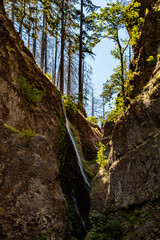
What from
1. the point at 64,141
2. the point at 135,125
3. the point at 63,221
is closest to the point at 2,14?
the point at 64,141

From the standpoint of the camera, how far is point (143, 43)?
829cm

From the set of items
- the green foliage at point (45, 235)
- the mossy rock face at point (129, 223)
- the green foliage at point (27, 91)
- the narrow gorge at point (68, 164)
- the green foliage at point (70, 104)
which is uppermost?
the green foliage at point (70, 104)

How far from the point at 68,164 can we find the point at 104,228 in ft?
12.1

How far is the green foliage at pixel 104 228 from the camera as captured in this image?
5329 mm

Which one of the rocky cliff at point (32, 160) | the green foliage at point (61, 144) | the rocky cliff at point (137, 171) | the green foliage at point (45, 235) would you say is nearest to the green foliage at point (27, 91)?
the rocky cliff at point (32, 160)

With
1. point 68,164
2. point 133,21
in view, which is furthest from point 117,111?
point 133,21

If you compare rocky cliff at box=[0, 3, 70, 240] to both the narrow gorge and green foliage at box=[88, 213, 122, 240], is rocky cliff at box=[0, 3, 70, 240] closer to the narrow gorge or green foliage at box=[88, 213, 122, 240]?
the narrow gorge

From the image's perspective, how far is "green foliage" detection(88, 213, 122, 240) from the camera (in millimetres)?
5329

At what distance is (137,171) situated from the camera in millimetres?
5926

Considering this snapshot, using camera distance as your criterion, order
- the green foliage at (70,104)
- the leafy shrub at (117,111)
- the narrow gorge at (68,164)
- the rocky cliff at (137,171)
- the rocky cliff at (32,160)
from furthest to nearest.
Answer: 1. the green foliage at (70,104)
2. the leafy shrub at (117,111)
3. the rocky cliff at (137,171)
4. the narrow gorge at (68,164)
5. the rocky cliff at (32,160)

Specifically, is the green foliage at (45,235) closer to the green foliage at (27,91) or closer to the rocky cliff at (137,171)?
the rocky cliff at (137,171)

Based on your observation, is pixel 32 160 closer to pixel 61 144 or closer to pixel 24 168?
pixel 24 168

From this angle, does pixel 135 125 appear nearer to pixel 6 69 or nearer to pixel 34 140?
pixel 34 140

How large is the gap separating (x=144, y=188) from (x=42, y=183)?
9.82 ft
